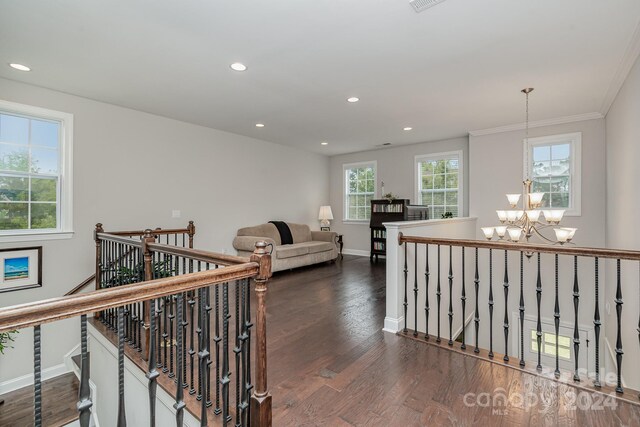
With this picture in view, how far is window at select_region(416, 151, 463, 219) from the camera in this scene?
19.9 ft

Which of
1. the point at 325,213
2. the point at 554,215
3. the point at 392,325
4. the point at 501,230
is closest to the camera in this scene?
the point at 392,325

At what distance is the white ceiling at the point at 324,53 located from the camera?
86.9 inches

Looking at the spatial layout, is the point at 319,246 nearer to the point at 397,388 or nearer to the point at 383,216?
the point at 383,216

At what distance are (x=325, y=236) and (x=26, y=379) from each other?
16.1 feet

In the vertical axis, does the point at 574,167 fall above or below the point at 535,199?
above

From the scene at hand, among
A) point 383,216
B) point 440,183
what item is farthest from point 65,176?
point 440,183

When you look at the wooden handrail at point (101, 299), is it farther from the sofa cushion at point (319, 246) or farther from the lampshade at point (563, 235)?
the sofa cushion at point (319, 246)

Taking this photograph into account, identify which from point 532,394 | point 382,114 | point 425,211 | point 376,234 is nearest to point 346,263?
point 376,234

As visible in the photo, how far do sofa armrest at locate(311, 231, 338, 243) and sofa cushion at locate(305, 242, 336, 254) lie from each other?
167 millimetres

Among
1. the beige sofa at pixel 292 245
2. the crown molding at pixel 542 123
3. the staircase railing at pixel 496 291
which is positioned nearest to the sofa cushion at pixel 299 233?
the beige sofa at pixel 292 245

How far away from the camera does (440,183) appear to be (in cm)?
631

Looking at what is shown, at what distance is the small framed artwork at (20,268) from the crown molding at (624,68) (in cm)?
631

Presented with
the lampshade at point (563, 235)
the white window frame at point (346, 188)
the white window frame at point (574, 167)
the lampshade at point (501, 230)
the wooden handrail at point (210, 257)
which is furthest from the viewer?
the white window frame at point (346, 188)

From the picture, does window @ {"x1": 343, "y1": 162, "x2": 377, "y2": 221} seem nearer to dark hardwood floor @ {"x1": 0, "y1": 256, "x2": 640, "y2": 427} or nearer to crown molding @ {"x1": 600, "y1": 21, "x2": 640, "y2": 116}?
crown molding @ {"x1": 600, "y1": 21, "x2": 640, "y2": 116}
